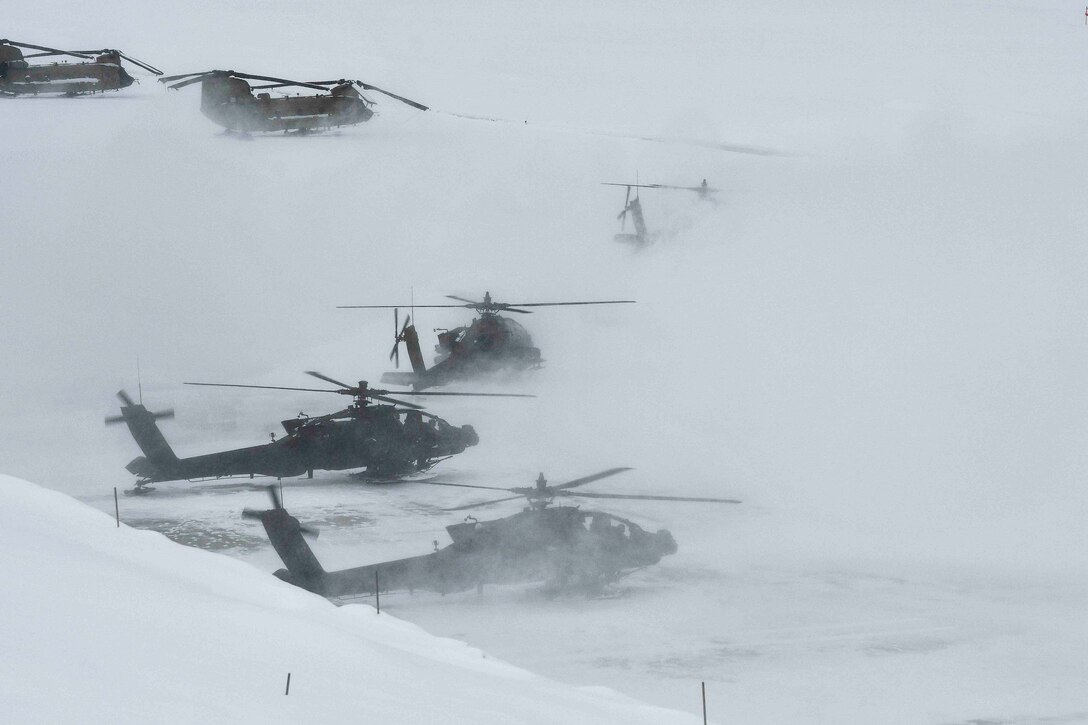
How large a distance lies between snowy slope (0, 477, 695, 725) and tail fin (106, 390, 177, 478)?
14833mm

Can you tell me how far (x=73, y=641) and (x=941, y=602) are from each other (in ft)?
54.8

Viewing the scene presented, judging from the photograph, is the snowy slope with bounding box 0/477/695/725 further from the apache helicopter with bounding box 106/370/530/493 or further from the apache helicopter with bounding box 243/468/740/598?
the apache helicopter with bounding box 106/370/530/493

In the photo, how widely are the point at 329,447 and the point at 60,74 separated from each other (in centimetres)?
2237

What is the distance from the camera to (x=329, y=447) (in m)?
25.8

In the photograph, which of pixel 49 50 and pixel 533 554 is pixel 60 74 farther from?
pixel 533 554

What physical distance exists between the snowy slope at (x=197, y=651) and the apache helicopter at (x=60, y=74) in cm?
3293

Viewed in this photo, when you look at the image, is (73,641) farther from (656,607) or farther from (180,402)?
(180,402)

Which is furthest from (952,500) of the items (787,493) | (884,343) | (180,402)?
(180,402)

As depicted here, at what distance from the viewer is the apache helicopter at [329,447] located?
81.3ft

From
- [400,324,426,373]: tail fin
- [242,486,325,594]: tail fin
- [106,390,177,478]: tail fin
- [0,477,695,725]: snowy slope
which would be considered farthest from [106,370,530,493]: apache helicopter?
[0,477,695,725]: snowy slope

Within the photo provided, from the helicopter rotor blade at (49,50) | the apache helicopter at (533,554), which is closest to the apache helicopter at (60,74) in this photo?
the helicopter rotor blade at (49,50)

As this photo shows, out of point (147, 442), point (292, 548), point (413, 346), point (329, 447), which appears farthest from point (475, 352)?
point (292, 548)

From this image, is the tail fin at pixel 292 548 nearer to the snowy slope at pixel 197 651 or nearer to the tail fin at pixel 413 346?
the snowy slope at pixel 197 651

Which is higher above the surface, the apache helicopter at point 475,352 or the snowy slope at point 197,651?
the snowy slope at point 197,651
